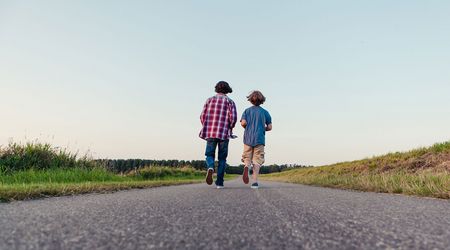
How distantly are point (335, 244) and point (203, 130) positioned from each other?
6.41 m

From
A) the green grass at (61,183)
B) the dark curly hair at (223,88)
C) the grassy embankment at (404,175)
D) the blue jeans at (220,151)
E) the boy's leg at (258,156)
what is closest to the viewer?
the green grass at (61,183)

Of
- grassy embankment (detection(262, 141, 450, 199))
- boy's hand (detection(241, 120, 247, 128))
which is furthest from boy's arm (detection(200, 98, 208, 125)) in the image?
grassy embankment (detection(262, 141, 450, 199))

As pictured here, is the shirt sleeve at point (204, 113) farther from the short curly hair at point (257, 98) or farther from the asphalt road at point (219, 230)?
the asphalt road at point (219, 230)

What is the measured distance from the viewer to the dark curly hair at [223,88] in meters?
8.19

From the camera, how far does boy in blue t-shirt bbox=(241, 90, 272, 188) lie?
26.4 feet

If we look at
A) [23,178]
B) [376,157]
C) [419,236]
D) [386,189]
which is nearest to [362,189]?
[386,189]

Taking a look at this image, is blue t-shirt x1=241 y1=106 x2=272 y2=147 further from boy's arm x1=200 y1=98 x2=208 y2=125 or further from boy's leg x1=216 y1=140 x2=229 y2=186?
boy's arm x1=200 y1=98 x2=208 y2=125

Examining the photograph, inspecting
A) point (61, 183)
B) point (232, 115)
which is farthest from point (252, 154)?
point (61, 183)

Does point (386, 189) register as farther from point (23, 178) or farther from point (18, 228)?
point (23, 178)

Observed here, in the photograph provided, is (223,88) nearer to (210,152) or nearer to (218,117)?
(218,117)

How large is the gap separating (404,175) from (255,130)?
305 cm

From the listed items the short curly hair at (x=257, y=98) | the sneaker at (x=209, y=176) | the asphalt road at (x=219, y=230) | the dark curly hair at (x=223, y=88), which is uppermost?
the dark curly hair at (x=223, y=88)

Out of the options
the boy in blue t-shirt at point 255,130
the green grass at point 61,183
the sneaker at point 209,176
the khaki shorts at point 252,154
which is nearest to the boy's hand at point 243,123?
the boy in blue t-shirt at point 255,130

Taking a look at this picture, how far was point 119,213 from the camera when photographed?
2605 mm
